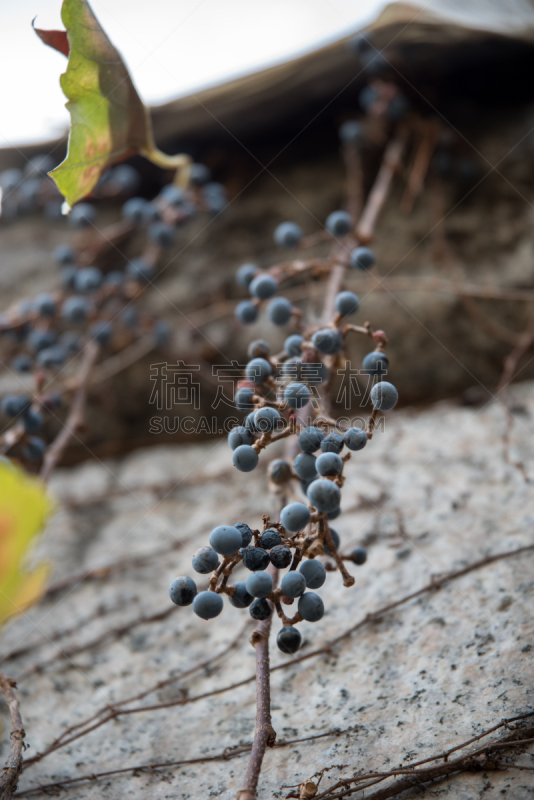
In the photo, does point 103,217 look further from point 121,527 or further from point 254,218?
point 121,527

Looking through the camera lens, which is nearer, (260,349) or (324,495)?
(324,495)

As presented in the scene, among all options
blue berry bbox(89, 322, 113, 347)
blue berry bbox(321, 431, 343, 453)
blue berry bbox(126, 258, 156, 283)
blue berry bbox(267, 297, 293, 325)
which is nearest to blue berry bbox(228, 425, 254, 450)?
blue berry bbox(321, 431, 343, 453)

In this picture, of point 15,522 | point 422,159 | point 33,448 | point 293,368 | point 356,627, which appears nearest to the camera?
point 15,522

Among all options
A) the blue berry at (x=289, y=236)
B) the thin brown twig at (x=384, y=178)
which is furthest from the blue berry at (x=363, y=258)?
the thin brown twig at (x=384, y=178)

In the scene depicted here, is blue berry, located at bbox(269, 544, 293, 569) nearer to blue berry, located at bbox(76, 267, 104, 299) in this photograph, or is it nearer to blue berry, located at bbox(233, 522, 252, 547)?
blue berry, located at bbox(233, 522, 252, 547)

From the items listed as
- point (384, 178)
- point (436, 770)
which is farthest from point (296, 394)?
point (384, 178)

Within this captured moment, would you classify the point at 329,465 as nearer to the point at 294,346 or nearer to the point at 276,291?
the point at 294,346

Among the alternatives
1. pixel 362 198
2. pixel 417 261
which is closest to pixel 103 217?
pixel 362 198

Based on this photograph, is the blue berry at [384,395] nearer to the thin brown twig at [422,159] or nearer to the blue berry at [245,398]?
the blue berry at [245,398]
